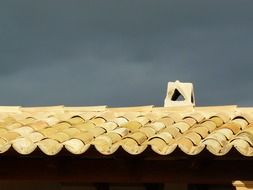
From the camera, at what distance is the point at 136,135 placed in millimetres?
6355

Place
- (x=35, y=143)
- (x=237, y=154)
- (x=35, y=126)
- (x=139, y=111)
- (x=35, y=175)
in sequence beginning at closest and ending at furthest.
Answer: (x=237, y=154)
(x=35, y=143)
(x=35, y=175)
(x=35, y=126)
(x=139, y=111)

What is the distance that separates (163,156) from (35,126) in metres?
1.98

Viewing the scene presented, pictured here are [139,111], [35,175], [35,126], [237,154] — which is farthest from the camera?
[139,111]

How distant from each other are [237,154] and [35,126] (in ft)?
8.63

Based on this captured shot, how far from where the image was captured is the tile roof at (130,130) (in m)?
5.96

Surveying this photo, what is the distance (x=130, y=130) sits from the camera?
6.77 m

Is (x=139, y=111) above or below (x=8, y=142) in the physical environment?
above

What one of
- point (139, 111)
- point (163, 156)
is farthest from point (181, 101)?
point (163, 156)

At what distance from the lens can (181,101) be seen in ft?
27.1

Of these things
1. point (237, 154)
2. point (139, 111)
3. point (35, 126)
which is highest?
point (139, 111)

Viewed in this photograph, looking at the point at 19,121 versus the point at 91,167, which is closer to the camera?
the point at 91,167

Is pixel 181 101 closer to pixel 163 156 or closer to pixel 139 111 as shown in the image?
pixel 139 111

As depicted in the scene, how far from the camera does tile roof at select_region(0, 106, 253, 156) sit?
235 inches

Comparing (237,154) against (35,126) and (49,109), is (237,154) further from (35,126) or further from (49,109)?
(49,109)
